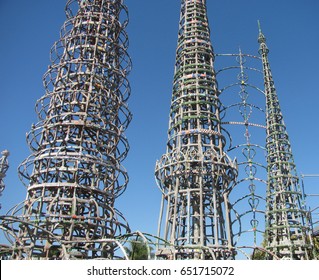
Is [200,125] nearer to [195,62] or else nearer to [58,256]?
[195,62]

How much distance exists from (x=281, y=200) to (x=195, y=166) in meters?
18.8

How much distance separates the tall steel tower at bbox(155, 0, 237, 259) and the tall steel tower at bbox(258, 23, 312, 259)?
14.0 meters

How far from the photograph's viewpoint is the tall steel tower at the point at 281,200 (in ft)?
157

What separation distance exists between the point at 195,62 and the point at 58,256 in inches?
1111

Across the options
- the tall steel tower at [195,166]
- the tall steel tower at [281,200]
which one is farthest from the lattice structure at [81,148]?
the tall steel tower at [281,200]

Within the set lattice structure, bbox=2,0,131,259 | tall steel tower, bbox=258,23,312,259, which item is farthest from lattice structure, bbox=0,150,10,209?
tall steel tower, bbox=258,23,312,259

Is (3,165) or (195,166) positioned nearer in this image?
(195,166)

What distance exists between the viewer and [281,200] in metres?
50.7

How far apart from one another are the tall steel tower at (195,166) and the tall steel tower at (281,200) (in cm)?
1397

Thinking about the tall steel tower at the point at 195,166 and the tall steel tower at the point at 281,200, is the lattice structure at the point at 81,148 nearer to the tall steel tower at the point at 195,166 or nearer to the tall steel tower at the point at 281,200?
the tall steel tower at the point at 195,166

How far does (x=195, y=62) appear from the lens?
45938mm

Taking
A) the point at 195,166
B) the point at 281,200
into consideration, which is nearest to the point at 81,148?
the point at 195,166

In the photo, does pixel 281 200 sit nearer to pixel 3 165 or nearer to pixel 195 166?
pixel 195 166
